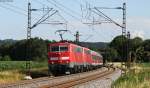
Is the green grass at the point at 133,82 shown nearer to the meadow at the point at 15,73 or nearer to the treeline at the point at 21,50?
the meadow at the point at 15,73

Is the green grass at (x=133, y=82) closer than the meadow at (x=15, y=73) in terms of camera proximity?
Yes

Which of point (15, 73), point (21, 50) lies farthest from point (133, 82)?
point (21, 50)

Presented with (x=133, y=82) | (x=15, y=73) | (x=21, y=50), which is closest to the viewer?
(x=133, y=82)

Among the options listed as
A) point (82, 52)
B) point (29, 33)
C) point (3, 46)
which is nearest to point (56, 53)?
point (29, 33)

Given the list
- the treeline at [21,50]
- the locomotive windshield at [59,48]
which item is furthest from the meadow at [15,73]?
the treeline at [21,50]

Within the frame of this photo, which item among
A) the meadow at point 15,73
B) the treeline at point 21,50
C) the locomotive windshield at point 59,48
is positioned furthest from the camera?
the treeline at point 21,50

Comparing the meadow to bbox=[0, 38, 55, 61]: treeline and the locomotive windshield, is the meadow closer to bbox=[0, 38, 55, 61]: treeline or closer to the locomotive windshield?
the locomotive windshield

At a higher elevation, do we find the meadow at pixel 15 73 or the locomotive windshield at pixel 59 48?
the locomotive windshield at pixel 59 48

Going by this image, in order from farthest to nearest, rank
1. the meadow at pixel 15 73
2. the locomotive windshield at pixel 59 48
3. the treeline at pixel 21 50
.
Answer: the treeline at pixel 21 50 → the locomotive windshield at pixel 59 48 → the meadow at pixel 15 73

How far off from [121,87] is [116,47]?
150658mm

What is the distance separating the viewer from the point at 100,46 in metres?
171

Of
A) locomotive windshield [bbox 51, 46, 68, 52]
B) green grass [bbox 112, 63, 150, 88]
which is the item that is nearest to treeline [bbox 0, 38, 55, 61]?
locomotive windshield [bbox 51, 46, 68, 52]

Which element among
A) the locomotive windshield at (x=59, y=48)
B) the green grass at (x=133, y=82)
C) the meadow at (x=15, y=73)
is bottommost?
the meadow at (x=15, y=73)

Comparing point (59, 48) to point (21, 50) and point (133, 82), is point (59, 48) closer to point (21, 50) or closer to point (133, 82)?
point (133, 82)
